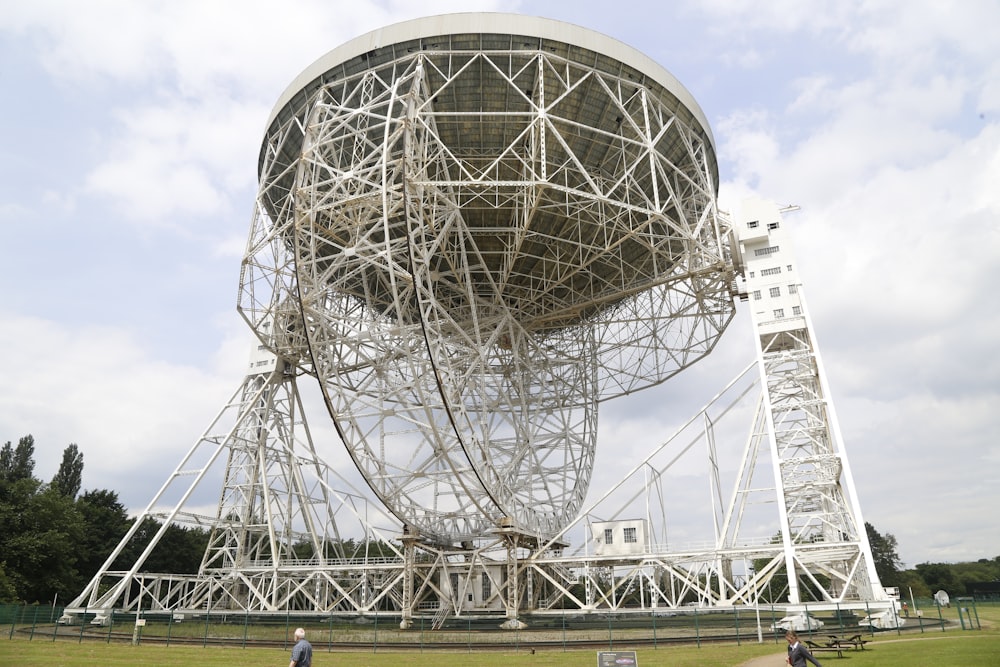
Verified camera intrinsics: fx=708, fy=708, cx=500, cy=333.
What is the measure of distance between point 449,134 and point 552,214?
472 centimetres

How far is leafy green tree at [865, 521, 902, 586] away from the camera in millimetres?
67312

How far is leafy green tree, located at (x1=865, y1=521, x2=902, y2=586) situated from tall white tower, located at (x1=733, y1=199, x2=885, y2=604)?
150 ft

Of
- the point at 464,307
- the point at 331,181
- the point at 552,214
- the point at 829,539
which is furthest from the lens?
the point at 464,307

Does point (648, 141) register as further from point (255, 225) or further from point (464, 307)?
point (255, 225)

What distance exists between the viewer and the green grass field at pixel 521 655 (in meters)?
15.1

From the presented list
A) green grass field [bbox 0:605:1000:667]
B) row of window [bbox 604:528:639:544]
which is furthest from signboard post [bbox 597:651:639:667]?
row of window [bbox 604:528:639:544]

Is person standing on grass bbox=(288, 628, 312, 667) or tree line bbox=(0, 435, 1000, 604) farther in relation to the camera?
tree line bbox=(0, 435, 1000, 604)

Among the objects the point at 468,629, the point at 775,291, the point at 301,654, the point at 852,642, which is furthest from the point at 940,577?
the point at 301,654

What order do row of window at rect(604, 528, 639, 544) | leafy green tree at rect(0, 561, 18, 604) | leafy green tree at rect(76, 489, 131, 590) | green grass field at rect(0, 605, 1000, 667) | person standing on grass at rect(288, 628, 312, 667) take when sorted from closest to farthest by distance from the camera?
person standing on grass at rect(288, 628, 312, 667), green grass field at rect(0, 605, 1000, 667), row of window at rect(604, 528, 639, 544), leafy green tree at rect(0, 561, 18, 604), leafy green tree at rect(76, 489, 131, 590)

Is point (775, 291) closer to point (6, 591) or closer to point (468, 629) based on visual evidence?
point (468, 629)

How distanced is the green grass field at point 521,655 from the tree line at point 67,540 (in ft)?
52.1

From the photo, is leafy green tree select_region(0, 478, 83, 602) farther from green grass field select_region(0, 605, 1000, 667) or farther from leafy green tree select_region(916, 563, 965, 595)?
leafy green tree select_region(916, 563, 965, 595)

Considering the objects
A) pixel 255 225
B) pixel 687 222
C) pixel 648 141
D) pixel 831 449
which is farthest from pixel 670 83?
pixel 255 225

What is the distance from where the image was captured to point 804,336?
27.0 meters
